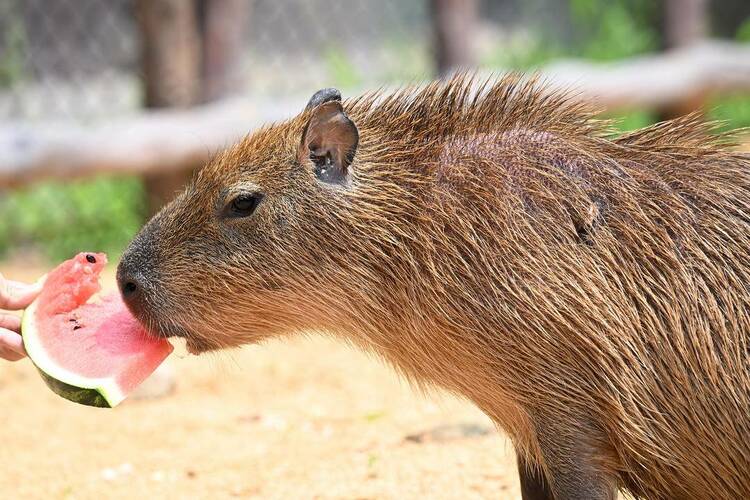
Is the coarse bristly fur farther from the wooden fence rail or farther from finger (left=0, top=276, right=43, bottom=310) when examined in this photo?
the wooden fence rail

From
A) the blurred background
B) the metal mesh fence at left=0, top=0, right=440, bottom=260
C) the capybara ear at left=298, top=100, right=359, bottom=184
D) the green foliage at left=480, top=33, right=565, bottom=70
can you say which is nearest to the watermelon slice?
the blurred background

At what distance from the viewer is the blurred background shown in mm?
4387

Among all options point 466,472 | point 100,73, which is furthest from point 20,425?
point 100,73

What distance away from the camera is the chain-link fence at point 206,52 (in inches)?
367

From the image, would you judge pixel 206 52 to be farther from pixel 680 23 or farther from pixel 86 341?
pixel 86 341

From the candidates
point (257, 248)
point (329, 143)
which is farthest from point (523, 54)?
point (257, 248)

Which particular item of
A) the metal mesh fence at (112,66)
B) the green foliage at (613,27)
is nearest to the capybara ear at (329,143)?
the metal mesh fence at (112,66)

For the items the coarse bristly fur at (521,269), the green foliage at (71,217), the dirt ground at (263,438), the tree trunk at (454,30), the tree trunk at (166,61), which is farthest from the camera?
the tree trunk at (454,30)

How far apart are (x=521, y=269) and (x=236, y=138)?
1.24m

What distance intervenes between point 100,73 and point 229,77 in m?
2.70

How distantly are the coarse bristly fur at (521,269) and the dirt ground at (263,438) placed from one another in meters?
0.34

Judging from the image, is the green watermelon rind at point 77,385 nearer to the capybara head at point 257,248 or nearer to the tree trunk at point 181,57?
the capybara head at point 257,248

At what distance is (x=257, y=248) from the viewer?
10.8 feet

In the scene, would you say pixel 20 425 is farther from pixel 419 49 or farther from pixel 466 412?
pixel 419 49
